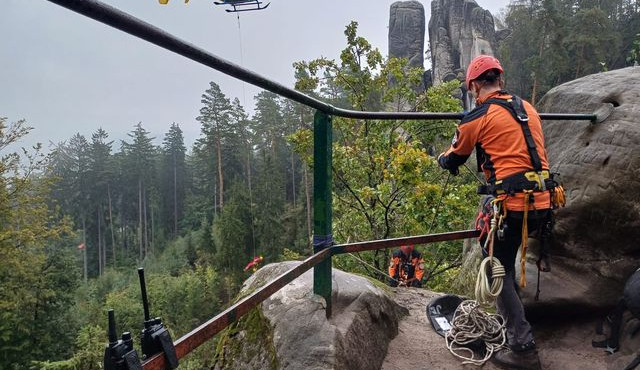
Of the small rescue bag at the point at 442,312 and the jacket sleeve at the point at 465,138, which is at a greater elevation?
the jacket sleeve at the point at 465,138

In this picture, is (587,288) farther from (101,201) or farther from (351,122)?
(101,201)

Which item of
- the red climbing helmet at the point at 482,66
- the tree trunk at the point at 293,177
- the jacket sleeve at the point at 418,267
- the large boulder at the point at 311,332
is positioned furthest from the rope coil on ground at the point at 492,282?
the tree trunk at the point at 293,177

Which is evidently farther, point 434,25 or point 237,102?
point 434,25

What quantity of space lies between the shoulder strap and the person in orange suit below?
5375 mm

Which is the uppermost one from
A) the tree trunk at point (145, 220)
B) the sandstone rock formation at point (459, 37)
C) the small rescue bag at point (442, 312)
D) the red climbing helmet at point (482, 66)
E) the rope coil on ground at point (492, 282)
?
the sandstone rock formation at point (459, 37)

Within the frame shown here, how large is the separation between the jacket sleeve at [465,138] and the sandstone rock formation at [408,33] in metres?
→ 54.0

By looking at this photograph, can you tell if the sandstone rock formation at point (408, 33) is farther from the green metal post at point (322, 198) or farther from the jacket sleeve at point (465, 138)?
the green metal post at point (322, 198)

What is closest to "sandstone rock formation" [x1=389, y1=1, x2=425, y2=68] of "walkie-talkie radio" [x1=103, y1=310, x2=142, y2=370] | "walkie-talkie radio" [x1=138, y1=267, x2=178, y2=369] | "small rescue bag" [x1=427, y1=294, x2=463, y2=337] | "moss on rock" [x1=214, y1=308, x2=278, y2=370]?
"small rescue bag" [x1=427, y1=294, x2=463, y2=337]

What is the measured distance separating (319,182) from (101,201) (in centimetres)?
5095

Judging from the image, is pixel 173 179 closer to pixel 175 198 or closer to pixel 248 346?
pixel 175 198

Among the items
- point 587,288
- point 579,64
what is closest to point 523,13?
point 579,64

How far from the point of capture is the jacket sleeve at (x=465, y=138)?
2.67 meters

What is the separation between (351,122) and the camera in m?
12.4

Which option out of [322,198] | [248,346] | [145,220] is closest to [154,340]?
[322,198]
